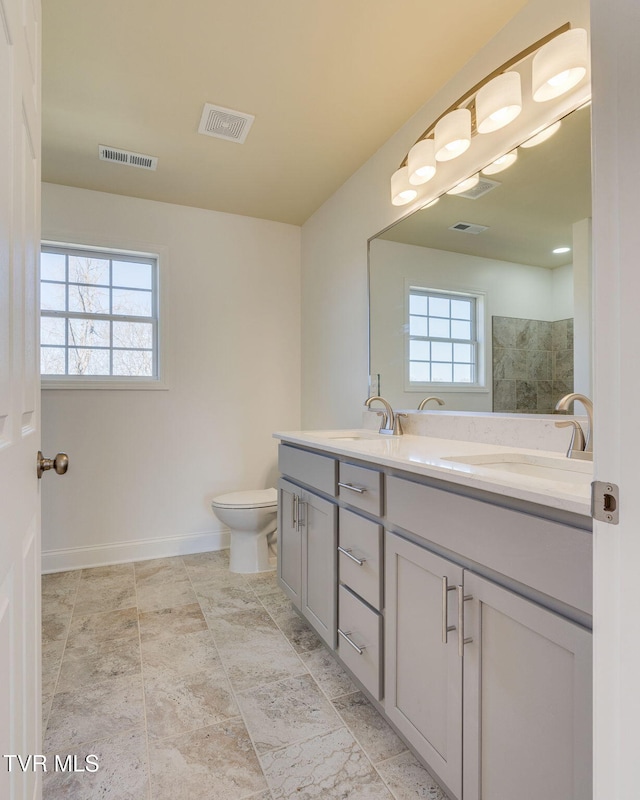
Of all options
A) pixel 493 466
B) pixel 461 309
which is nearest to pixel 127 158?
pixel 461 309

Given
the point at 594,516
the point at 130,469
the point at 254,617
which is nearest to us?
the point at 594,516

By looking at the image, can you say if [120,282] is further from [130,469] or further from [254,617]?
[254,617]

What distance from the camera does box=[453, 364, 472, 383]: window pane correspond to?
186 centimetres

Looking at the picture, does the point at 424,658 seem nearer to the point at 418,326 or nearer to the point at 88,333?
the point at 418,326

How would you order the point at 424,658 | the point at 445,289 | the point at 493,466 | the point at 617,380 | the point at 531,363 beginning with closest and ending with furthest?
the point at 617,380 < the point at 424,658 < the point at 493,466 < the point at 531,363 < the point at 445,289

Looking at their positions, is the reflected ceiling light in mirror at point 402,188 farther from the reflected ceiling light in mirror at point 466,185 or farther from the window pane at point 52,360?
the window pane at point 52,360

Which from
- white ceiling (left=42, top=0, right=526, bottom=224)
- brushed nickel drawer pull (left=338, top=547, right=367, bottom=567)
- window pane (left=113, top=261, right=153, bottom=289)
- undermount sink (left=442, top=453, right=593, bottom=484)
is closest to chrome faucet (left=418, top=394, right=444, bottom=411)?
undermount sink (left=442, top=453, right=593, bottom=484)

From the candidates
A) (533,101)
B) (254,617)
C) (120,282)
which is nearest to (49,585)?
(254,617)

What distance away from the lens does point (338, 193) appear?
2803mm

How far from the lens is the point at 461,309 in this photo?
189 cm

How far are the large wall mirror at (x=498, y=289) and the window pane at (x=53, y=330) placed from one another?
6.63ft

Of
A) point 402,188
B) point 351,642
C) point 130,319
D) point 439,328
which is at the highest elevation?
point 402,188

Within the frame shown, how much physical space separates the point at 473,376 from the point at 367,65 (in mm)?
1337

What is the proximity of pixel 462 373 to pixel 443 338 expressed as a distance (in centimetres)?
21
